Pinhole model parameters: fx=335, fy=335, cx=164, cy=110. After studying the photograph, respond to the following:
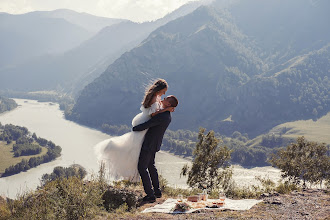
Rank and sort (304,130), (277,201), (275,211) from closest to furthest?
(275,211), (277,201), (304,130)

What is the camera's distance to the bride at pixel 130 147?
9.01 m

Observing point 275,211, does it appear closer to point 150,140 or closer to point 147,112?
point 150,140

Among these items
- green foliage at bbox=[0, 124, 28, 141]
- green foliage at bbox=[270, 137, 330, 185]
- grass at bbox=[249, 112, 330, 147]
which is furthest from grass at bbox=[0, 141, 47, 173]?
green foliage at bbox=[270, 137, 330, 185]

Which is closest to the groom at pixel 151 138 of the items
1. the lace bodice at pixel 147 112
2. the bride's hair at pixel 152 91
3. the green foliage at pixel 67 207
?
the lace bodice at pixel 147 112

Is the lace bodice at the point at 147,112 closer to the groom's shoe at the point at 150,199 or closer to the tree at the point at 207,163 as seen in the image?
the groom's shoe at the point at 150,199

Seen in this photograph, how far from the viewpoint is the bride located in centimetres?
901

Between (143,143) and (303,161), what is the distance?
15.0 metres

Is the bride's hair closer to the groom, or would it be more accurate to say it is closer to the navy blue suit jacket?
the groom

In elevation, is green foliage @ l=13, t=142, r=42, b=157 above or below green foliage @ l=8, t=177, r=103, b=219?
below

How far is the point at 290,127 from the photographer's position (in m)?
186

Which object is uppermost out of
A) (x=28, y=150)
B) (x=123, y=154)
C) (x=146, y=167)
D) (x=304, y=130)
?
(x=304, y=130)

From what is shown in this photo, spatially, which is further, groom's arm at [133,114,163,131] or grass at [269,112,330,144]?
grass at [269,112,330,144]

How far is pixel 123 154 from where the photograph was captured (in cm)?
922

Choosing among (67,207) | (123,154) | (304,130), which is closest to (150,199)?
(123,154)
